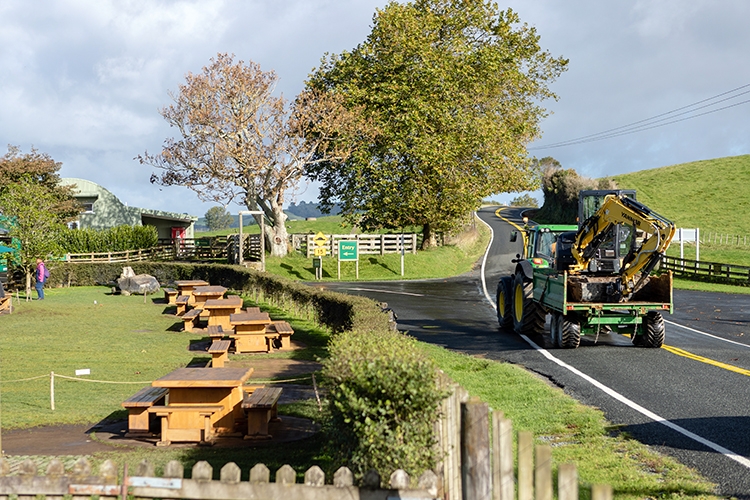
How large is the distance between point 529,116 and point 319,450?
4910 cm

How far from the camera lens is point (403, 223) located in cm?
4759

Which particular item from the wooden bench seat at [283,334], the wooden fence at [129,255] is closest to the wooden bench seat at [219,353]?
the wooden bench seat at [283,334]

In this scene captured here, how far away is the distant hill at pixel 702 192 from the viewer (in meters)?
71.4

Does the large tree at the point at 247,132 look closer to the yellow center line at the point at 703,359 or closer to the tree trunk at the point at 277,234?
the tree trunk at the point at 277,234

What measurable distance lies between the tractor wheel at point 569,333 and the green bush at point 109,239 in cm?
4324

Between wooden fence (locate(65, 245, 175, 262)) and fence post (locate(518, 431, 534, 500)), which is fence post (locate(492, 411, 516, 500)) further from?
wooden fence (locate(65, 245, 175, 262))

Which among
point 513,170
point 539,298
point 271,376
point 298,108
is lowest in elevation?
point 271,376

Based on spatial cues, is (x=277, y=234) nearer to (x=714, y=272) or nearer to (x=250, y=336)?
(x=714, y=272)

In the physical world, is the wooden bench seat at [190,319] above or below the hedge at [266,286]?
below

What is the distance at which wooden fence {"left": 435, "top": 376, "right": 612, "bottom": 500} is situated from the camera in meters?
4.12

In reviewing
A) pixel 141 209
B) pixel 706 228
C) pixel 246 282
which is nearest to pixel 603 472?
pixel 246 282

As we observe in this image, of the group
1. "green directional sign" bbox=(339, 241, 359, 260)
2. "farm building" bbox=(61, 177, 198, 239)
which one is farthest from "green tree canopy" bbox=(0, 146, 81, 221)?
"green directional sign" bbox=(339, 241, 359, 260)

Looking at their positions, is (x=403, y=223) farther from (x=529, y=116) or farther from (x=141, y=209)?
(x=141, y=209)

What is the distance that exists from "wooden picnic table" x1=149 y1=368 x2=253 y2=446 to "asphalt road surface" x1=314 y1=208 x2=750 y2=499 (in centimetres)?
513
